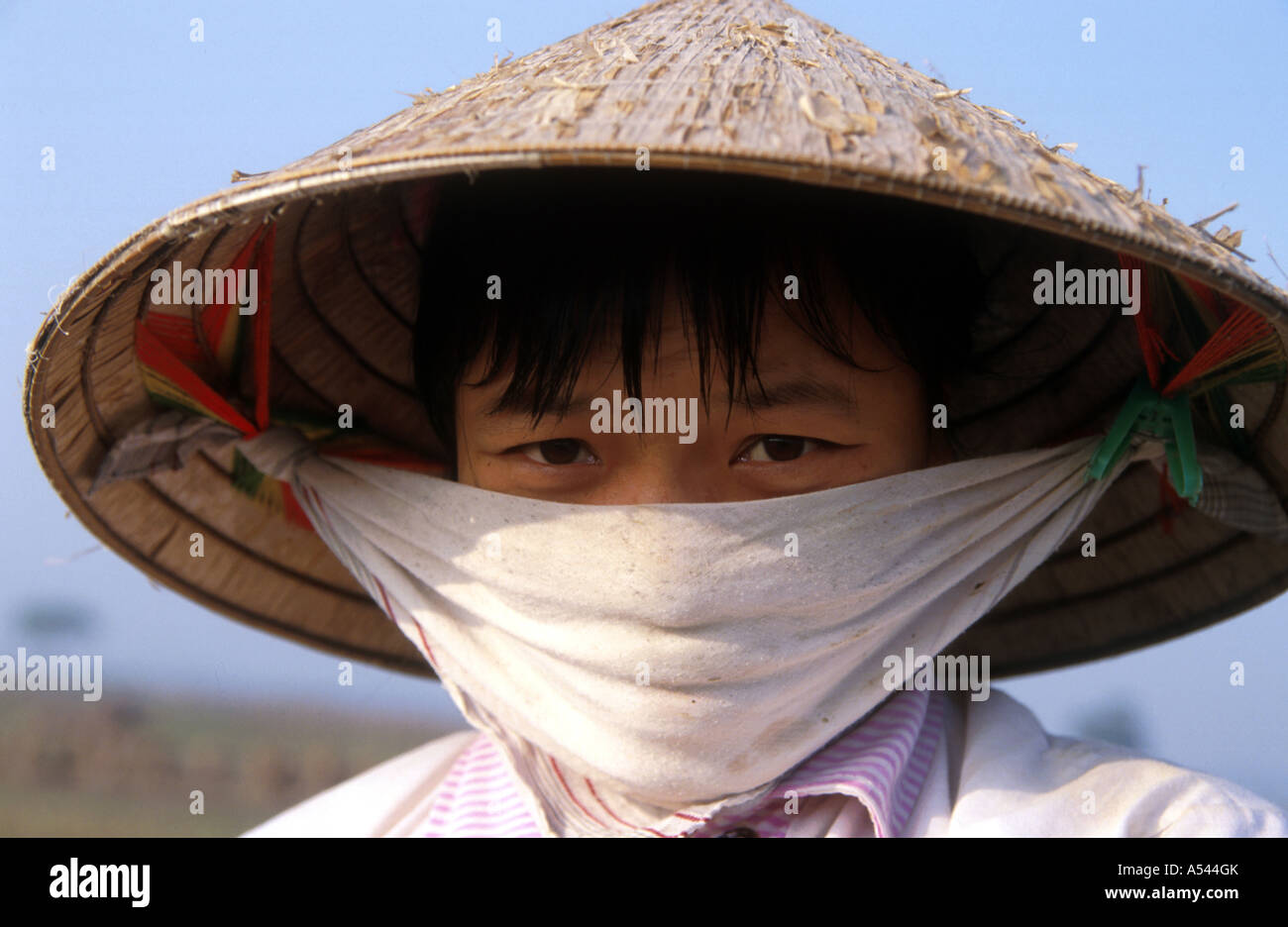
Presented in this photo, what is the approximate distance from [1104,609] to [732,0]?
3.75 ft

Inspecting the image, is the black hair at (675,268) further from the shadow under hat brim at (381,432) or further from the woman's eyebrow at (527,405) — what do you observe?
the shadow under hat brim at (381,432)

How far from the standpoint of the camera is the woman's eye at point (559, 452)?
1.44 m

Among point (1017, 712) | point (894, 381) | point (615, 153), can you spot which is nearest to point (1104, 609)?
point (1017, 712)

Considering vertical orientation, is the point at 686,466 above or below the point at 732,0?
below

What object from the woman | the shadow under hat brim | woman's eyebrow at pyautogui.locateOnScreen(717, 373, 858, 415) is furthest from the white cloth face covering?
the shadow under hat brim

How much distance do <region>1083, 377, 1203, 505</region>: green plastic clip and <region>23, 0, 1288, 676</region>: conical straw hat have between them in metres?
0.15

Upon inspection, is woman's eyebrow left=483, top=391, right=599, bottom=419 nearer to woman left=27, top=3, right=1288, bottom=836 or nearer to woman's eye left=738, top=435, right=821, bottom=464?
woman left=27, top=3, right=1288, bottom=836

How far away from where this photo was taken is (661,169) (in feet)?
4.70

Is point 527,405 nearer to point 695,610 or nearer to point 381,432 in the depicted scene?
point 695,610

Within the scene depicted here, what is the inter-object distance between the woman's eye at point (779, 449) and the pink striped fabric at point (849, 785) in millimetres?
356
